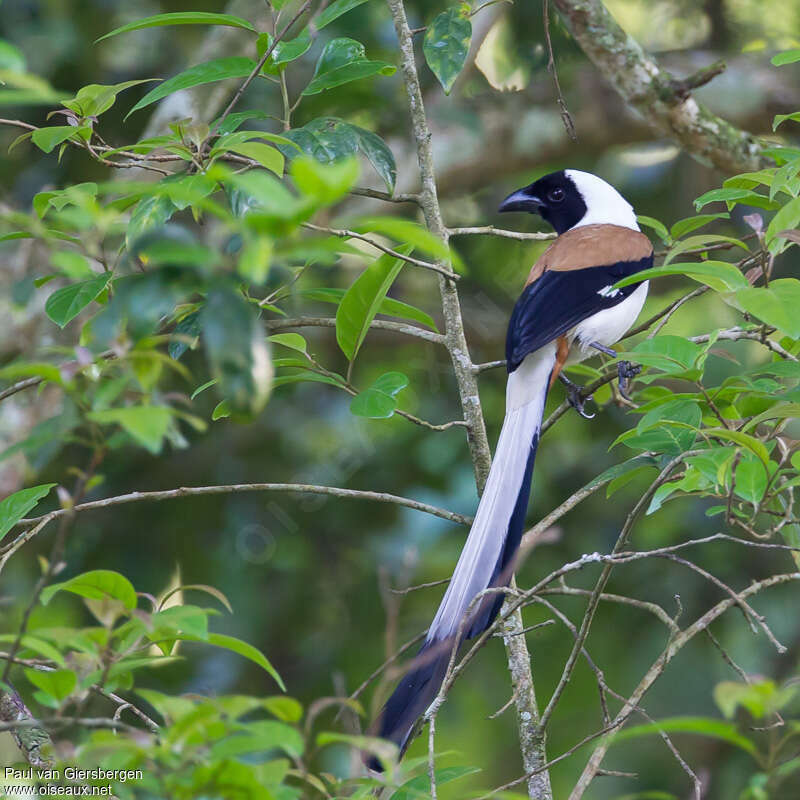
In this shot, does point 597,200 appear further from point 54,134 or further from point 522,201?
point 54,134

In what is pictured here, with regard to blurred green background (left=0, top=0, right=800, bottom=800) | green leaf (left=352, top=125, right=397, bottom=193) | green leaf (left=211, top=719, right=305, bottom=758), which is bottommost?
blurred green background (left=0, top=0, right=800, bottom=800)

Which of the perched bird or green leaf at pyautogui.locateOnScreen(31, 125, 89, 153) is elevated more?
green leaf at pyautogui.locateOnScreen(31, 125, 89, 153)

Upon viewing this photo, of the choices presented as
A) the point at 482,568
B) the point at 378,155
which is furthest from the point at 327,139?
the point at 482,568

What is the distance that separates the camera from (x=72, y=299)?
157cm

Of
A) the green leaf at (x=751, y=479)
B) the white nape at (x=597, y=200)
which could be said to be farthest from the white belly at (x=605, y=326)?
the green leaf at (x=751, y=479)

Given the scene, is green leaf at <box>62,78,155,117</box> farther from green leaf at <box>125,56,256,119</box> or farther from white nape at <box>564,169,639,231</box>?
white nape at <box>564,169,639,231</box>

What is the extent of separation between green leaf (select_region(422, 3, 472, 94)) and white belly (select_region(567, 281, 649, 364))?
3.04 feet

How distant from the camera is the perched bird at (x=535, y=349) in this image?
1587mm

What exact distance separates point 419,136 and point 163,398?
853 millimetres

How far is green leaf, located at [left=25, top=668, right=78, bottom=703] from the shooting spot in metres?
0.96

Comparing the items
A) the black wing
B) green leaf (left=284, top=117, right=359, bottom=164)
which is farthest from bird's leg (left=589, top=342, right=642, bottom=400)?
green leaf (left=284, top=117, right=359, bottom=164)

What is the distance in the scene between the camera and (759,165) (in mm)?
2830

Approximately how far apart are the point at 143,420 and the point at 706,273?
2.43 feet

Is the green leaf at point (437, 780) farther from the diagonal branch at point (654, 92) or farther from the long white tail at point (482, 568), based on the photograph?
the diagonal branch at point (654, 92)
